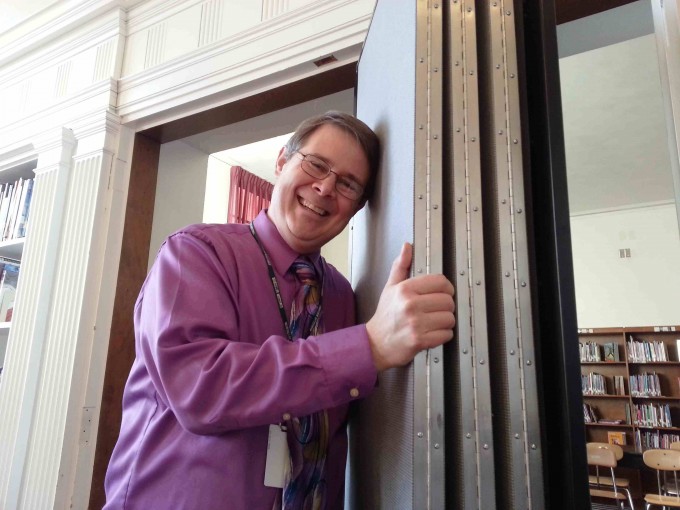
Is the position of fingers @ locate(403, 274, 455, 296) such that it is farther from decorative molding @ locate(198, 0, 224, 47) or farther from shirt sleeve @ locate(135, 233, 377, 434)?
decorative molding @ locate(198, 0, 224, 47)

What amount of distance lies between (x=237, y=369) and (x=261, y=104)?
4.49ft

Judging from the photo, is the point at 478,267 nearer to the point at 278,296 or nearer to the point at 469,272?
the point at 469,272

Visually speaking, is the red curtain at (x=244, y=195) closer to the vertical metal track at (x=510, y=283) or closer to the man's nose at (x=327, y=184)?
the man's nose at (x=327, y=184)

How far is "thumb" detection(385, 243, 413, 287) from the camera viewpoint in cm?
69

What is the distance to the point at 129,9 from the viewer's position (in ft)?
7.35

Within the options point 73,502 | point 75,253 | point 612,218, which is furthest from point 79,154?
point 612,218

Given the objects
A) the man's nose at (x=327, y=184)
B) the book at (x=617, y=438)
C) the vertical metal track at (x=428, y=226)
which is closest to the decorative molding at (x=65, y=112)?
the man's nose at (x=327, y=184)

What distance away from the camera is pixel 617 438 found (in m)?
5.81

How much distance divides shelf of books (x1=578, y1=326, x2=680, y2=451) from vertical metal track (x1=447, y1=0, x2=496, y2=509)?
5.75 meters

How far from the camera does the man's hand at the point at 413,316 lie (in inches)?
24.7

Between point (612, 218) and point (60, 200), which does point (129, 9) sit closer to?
point (60, 200)

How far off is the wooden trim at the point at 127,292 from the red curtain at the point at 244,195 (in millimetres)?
2426

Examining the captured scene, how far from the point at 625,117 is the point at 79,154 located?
13.9 feet

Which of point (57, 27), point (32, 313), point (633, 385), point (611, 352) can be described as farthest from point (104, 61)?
point (633, 385)
